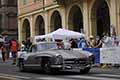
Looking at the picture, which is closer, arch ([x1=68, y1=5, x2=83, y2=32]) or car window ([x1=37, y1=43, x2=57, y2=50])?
car window ([x1=37, y1=43, x2=57, y2=50])

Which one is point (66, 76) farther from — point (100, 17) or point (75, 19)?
point (75, 19)

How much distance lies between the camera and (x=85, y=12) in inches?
1414

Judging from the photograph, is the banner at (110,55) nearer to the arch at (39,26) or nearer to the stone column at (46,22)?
the stone column at (46,22)

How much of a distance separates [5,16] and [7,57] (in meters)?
26.9

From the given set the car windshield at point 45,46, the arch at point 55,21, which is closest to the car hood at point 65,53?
the car windshield at point 45,46

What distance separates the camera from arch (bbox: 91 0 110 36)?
35241mm

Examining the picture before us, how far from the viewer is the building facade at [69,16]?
115 feet

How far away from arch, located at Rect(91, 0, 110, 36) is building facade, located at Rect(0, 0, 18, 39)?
2479 centimetres

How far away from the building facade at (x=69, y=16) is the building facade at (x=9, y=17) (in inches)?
379

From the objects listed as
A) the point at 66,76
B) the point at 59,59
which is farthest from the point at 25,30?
the point at 66,76

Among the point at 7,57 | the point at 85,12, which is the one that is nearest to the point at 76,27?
the point at 85,12

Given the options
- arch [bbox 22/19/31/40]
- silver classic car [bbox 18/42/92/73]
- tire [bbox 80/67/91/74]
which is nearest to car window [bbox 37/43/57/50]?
silver classic car [bbox 18/42/92/73]

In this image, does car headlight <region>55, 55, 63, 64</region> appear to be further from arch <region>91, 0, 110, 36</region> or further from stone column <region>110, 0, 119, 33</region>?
arch <region>91, 0, 110, 36</region>

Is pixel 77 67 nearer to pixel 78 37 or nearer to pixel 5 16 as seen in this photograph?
pixel 78 37
